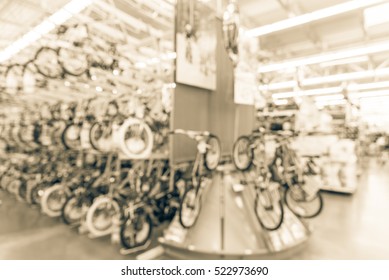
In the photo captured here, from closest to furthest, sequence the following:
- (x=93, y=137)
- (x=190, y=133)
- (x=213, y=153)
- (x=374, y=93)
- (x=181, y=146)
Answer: (x=190, y=133)
(x=181, y=146)
(x=213, y=153)
(x=93, y=137)
(x=374, y=93)

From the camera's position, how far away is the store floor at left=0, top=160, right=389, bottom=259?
3125mm

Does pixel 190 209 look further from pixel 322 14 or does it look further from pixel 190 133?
pixel 322 14

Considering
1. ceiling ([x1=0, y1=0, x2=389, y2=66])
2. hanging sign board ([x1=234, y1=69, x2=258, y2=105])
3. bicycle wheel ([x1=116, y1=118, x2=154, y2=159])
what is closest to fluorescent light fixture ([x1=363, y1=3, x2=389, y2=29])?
ceiling ([x1=0, y1=0, x2=389, y2=66])

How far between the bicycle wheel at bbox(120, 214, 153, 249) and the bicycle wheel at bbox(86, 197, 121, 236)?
368 millimetres

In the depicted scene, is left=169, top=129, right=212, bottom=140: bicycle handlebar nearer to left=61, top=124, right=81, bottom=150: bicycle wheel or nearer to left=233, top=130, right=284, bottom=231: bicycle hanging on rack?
left=233, top=130, right=284, bottom=231: bicycle hanging on rack

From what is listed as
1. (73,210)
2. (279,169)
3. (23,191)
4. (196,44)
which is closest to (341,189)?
(279,169)

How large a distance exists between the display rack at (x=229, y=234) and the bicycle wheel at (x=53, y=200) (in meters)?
2.46

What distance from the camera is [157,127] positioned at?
4676 millimetres

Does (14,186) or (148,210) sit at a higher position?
(148,210)

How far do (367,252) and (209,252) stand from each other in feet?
6.02

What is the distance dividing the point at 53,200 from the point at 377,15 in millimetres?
5868

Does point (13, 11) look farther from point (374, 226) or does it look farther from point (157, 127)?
point (374, 226)

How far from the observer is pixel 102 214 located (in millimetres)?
3730
